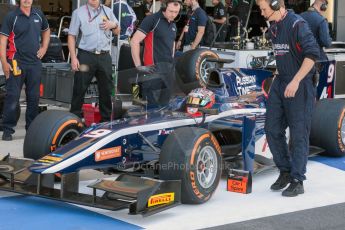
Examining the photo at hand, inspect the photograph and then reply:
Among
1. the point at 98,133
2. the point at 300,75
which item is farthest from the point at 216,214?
the point at 300,75

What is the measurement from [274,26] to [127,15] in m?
5.38

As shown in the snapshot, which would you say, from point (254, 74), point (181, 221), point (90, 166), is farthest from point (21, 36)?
point (181, 221)

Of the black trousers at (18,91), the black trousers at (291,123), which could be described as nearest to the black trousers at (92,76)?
the black trousers at (18,91)

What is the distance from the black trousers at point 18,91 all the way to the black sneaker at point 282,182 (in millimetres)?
3422

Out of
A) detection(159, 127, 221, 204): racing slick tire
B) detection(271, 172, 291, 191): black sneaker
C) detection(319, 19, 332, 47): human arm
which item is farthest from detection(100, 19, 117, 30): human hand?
detection(271, 172, 291, 191): black sneaker

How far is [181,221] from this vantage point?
5.72 metres

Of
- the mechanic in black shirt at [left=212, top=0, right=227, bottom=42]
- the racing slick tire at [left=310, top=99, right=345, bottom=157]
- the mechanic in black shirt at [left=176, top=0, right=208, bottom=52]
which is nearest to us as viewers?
the racing slick tire at [left=310, top=99, right=345, bottom=157]

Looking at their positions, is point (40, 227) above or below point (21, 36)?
below

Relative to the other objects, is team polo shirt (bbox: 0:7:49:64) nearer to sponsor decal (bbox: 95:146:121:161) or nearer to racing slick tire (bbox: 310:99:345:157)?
sponsor decal (bbox: 95:146:121:161)

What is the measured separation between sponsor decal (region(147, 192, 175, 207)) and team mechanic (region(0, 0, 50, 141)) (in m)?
3.56

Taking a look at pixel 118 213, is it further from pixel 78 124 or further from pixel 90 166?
pixel 78 124

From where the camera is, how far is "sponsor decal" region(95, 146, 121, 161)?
234 inches

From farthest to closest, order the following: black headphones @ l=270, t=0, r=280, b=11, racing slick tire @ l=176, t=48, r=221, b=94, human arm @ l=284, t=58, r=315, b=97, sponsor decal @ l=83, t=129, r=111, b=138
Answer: racing slick tire @ l=176, t=48, r=221, b=94
black headphones @ l=270, t=0, r=280, b=11
human arm @ l=284, t=58, r=315, b=97
sponsor decal @ l=83, t=129, r=111, b=138

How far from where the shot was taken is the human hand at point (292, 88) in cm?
632
